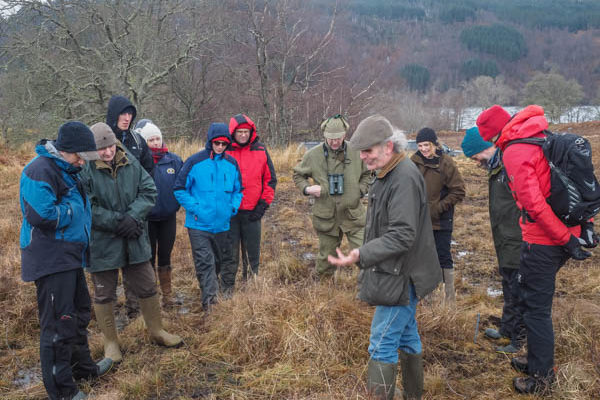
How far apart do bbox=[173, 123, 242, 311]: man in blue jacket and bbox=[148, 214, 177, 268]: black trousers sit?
412 millimetres

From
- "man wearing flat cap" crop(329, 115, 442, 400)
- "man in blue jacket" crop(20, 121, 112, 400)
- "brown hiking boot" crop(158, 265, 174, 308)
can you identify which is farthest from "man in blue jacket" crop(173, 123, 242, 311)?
"man wearing flat cap" crop(329, 115, 442, 400)

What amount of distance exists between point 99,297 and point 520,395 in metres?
3.13

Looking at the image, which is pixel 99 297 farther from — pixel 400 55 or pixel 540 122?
pixel 400 55

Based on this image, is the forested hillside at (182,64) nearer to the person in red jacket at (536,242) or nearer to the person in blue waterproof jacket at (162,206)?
the person in blue waterproof jacket at (162,206)

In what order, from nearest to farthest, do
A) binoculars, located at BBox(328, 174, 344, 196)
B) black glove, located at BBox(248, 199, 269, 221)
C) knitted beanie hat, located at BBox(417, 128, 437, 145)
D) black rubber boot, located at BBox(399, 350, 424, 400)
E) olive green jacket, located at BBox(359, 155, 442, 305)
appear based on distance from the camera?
olive green jacket, located at BBox(359, 155, 442, 305), black rubber boot, located at BBox(399, 350, 424, 400), knitted beanie hat, located at BBox(417, 128, 437, 145), binoculars, located at BBox(328, 174, 344, 196), black glove, located at BBox(248, 199, 269, 221)

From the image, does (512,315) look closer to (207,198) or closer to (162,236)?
(207,198)

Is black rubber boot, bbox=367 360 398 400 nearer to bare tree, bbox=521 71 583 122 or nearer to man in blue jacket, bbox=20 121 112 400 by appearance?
man in blue jacket, bbox=20 121 112 400

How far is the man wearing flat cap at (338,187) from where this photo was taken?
173 inches

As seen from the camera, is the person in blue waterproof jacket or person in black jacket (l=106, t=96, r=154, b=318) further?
the person in blue waterproof jacket

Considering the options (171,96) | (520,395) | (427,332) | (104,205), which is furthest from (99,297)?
(171,96)

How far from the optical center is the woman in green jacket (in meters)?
3.25

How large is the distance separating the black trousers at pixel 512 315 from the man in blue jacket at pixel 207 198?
255cm

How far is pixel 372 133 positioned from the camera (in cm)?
231

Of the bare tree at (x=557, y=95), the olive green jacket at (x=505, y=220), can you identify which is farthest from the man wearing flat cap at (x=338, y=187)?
the bare tree at (x=557, y=95)
